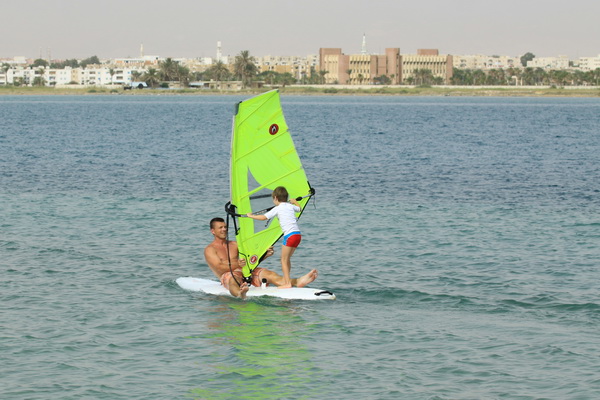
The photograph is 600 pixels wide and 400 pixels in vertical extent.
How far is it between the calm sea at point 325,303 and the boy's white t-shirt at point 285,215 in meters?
1.48

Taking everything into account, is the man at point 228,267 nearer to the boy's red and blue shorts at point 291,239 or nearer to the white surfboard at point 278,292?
the white surfboard at point 278,292

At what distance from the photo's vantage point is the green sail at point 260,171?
1772 cm

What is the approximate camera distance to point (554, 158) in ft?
190

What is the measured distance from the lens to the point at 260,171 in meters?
18.0

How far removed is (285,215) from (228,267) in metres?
1.89

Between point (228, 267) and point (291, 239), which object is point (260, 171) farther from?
point (228, 267)

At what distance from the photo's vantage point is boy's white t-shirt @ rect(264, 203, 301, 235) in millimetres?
17172

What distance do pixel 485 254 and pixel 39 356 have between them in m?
12.3

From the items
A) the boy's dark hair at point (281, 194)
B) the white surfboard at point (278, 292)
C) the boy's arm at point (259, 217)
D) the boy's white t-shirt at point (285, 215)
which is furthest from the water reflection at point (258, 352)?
the boy's dark hair at point (281, 194)

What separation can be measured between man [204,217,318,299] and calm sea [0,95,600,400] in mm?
403

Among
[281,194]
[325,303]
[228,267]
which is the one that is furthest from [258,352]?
[228,267]

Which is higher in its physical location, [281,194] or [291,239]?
[281,194]

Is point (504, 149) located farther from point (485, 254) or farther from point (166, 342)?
point (166, 342)

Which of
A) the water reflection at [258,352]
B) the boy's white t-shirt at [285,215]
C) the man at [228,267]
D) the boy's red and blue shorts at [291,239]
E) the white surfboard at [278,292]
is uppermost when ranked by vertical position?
the boy's white t-shirt at [285,215]
